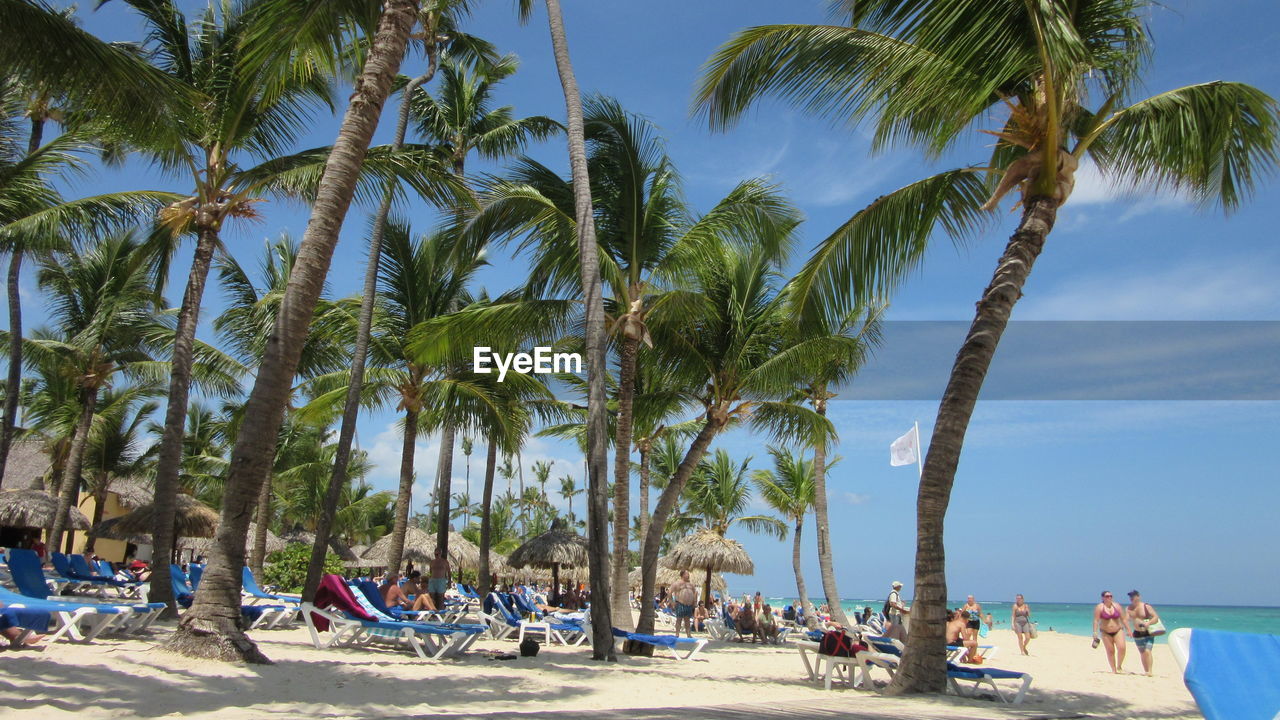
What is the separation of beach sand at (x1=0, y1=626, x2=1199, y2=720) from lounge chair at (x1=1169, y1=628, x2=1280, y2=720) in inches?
77.5

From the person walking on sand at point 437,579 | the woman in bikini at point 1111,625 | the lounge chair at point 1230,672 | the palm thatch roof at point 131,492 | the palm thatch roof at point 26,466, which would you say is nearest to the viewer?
the lounge chair at point 1230,672

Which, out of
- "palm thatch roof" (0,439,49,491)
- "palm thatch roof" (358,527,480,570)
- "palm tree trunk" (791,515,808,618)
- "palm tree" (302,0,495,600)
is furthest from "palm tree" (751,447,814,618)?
"palm thatch roof" (0,439,49,491)

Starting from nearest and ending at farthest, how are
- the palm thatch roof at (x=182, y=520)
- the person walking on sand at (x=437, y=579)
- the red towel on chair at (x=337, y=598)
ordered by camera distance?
the red towel on chair at (x=337, y=598), the person walking on sand at (x=437, y=579), the palm thatch roof at (x=182, y=520)

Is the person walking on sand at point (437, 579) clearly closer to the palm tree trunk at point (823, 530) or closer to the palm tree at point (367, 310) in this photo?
the palm tree at point (367, 310)

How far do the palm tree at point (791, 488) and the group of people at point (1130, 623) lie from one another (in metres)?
17.1

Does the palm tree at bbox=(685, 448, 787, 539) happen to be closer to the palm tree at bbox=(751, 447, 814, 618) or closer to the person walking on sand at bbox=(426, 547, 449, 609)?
the palm tree at bbox=(751, 447, 814, 618)

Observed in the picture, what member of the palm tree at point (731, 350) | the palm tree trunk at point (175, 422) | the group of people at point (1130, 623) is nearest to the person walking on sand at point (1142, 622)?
the group of people at point (1130, 623)

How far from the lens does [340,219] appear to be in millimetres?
6816

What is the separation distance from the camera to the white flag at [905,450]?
70.6ft

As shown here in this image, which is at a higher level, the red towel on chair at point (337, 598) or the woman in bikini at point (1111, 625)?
the red towel on chair at point (337, 598)

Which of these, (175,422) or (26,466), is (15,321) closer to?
(175,422)

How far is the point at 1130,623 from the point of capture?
11336 millimetres

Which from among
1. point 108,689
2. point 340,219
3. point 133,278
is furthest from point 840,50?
point 133,278

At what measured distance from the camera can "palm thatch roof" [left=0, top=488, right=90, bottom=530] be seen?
20438 millimetres
